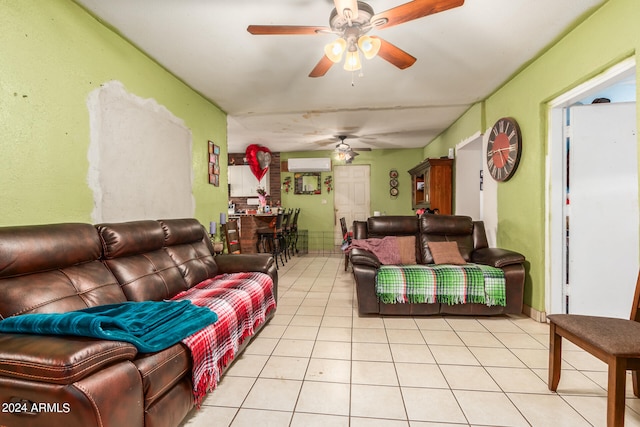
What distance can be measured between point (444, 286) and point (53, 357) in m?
2.85

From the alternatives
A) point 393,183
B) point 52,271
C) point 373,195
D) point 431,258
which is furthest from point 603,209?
point 373,195

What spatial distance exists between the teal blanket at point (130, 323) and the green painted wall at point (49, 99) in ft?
2.84

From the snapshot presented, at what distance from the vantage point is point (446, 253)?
3.47 meters

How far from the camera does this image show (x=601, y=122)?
103 inches

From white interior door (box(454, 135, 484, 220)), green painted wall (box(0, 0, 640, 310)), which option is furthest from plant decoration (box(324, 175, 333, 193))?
green painted wall (box(0, 0, 640, 310))

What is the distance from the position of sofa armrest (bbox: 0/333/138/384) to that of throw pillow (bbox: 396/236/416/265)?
3.01 metres

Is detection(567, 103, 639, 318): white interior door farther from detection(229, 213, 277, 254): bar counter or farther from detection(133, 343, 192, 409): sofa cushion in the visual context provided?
detection(229, 213, 277, 254): bar counter

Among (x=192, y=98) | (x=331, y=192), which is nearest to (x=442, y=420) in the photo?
(x=192, y=98)

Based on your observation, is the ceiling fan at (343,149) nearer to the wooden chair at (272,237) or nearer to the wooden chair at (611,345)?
the wooden chair at (272,237)

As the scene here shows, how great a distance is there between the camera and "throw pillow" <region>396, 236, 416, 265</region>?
11.7ft

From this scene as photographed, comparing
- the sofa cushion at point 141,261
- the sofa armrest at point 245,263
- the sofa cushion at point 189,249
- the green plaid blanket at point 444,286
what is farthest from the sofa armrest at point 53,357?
the green plaid blanket at point 444,286

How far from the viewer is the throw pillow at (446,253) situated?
3398 millimetres

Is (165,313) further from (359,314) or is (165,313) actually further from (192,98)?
(192,98)

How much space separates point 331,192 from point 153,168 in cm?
499
